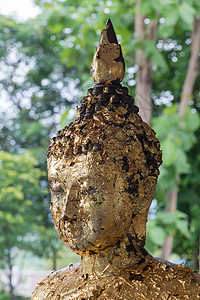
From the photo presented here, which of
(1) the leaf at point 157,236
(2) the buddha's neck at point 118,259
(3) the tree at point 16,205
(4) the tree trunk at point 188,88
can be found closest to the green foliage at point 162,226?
(1) the leaf at point 157,236

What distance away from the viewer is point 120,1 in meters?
3.84

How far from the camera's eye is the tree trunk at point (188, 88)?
135 inches

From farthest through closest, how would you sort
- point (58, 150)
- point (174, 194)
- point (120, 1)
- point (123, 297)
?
point (120, 1) → point (174, 194) → point (58, 150) → point (123, 297)

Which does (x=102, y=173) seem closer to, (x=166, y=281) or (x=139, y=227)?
(x=139, y=227)

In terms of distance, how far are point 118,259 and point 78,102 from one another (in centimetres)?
447

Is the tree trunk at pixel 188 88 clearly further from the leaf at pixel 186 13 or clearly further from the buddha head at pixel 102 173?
the buddha head at pixel 102 173

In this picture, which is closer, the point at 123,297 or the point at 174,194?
the point at 123,297

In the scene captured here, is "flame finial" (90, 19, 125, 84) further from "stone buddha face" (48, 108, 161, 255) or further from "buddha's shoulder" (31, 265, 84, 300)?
"buddha's shoulder" (31, 265, 84, 300)

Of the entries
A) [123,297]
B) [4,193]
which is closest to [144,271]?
[123,297]

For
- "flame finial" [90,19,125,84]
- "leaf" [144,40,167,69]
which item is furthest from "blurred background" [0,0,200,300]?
"flame finial" [90,19,125,84]

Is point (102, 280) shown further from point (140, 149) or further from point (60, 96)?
point (60, 96)

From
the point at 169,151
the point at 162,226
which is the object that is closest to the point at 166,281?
the point at 169,151

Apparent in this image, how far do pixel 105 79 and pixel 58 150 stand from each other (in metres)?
0.21

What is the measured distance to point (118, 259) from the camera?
0.89 metres
